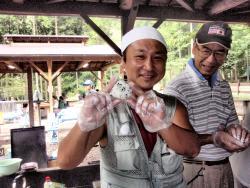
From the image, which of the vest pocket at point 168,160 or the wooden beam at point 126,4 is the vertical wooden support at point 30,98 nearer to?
the wooden beam at point 126,4

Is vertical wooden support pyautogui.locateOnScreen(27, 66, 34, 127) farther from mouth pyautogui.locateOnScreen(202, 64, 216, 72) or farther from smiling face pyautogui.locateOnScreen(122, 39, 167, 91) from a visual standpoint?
smiling face pyautogui.locateOnScreen(122, 39, 167, 91)

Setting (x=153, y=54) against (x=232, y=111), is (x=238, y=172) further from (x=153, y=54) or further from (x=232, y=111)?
(x=153, y=54)

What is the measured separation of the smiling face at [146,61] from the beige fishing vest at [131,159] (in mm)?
147

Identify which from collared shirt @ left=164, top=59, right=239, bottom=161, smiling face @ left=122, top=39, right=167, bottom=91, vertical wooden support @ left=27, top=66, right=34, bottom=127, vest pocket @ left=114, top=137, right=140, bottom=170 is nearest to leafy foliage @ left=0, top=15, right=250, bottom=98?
vertical wooden support @ left=27, top=66, right=34, bottom=127

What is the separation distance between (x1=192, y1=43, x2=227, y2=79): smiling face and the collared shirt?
0.16 ft

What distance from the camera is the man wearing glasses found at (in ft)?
6.76

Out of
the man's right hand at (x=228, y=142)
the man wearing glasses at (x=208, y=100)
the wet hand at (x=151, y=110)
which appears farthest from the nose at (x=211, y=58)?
the wet hand at (x=151, y=110)

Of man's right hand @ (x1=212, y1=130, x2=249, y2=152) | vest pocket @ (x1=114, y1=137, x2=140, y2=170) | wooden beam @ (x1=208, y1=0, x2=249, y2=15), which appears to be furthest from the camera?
wooden beam @ (x1=208, y1=0, x2=249, y2=15)

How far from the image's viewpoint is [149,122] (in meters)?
1.11

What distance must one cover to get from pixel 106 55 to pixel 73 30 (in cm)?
2772

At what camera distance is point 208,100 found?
2.10 metres

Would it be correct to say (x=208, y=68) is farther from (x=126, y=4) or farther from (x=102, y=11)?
(x=102, y=11)

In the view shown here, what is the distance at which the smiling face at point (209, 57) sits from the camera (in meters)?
2.06

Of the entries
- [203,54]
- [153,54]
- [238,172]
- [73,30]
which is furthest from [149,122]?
[73,30]
